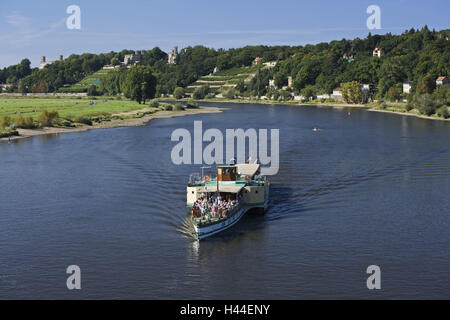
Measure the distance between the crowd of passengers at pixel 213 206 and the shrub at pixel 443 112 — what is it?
102 m

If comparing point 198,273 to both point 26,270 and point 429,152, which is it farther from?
point 429,152

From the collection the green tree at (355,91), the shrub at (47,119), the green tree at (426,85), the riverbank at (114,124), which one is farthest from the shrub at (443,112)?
the shrub at (47,119)

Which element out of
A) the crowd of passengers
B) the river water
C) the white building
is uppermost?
the white building

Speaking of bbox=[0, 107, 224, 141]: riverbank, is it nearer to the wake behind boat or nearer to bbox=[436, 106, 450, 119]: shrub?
the wake behind boat

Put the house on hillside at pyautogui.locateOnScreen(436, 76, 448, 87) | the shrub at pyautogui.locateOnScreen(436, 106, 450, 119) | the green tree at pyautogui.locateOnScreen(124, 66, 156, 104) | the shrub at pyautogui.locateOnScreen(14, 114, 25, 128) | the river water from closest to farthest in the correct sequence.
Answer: the river water → the shrub at pyautogui.locateOnScreen(14, 114, 25, 128) → the shrub at pyautogui.locateOnScreen(436, 106, 450, 119) → the house on hillside at pyautogui.locateOnScreen(436, 76, 448, 87) → the green tree at pyautogui.locateOnScreen(124, 66, 156, 104)

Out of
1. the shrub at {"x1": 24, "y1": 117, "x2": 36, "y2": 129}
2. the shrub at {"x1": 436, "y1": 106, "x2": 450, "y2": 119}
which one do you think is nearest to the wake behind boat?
the shrub at {"x1": 24, "y1": 117, "x2": 36, "y2": 129}

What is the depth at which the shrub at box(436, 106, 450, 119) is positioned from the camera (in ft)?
421

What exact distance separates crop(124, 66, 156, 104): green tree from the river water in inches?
4149

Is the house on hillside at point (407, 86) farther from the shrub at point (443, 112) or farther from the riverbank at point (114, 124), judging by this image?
the riverbank at point (114, 124)

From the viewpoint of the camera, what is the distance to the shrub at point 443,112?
421ft

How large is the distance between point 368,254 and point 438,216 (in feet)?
38.1
